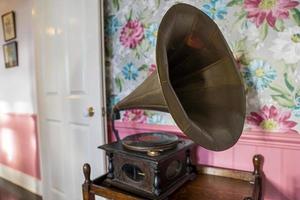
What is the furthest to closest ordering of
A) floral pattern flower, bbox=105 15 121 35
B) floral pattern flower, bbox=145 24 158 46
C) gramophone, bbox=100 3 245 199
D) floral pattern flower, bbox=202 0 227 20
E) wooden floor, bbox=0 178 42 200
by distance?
1. wooden floor, bbox=0 178 42 200
2. floral pattern flower, bbox=105 15 121 35
3. floral pattern flower, bbox=145 24 158 46
4. floral pattern flower, bbox=202 0 227 20
5. gramophone, bbox=100 3 245 199

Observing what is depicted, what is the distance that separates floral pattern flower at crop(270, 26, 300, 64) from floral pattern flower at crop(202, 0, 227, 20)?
0.28 metres

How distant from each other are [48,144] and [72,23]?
1015 mm

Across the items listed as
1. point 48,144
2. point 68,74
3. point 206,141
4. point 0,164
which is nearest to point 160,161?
point 206,141

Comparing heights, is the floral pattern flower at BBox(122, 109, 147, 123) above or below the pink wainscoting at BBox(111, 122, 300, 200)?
above

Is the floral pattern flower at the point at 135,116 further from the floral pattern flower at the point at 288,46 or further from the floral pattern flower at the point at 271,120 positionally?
the floral pattern flower at the point at 288,46

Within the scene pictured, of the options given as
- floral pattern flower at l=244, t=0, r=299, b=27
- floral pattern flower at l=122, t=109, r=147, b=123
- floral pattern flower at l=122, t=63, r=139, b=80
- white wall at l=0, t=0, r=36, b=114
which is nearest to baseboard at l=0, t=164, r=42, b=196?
white wall at l=0, t=0, r=36, b=114

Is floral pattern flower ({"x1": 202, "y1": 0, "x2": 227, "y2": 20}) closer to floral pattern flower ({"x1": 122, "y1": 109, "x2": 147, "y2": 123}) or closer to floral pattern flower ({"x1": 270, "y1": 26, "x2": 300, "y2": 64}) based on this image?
floral pattern flower ({"x1": 270, "y1": 26, "x2": 300, "y2": 64})

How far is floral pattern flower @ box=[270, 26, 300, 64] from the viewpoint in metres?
1.05

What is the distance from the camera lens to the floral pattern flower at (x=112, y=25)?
1584 mm

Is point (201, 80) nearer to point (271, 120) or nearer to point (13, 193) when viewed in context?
point (271, 120)

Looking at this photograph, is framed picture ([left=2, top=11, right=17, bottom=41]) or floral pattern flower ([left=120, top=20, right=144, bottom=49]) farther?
framed picture ([left=2, top=11, right=17, bottom=41])

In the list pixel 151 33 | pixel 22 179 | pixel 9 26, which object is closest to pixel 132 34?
pixel 151 33

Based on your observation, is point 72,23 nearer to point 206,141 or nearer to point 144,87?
point 144,87

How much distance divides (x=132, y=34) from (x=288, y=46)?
0.85 metres
